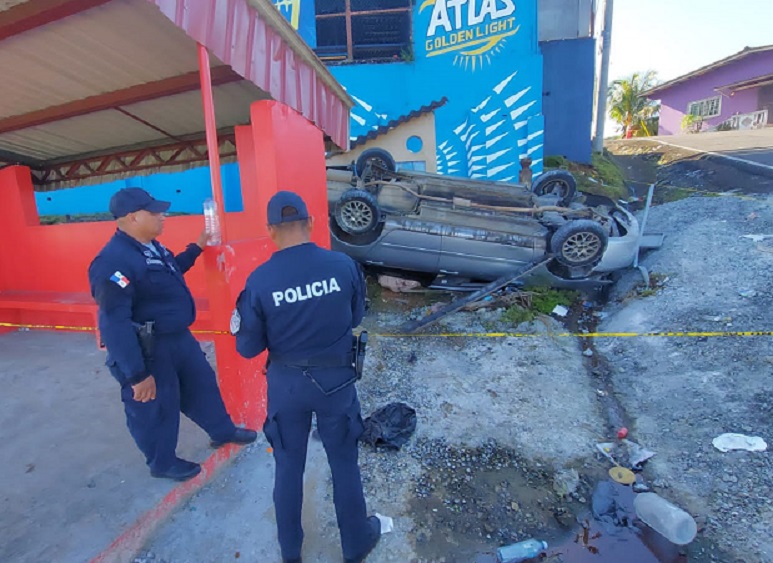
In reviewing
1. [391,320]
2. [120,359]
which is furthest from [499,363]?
[120,359]

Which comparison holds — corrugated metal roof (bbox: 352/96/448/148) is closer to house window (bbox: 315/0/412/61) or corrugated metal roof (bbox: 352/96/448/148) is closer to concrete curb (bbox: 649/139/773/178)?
house window (bbox: 315/0/412/61)

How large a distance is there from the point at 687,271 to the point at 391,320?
4.45 metres

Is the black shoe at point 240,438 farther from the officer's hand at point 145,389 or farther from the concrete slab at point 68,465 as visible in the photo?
the officer's hand at point 145,389

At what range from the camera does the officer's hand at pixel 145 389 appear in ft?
8.01

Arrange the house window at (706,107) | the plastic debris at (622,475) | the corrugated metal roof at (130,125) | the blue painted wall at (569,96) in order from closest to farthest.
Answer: the plastic debris at (622,475) → the corrugated metal roof at (130,125) → the blue painted wall at (569,96) → the house window at (706,107)

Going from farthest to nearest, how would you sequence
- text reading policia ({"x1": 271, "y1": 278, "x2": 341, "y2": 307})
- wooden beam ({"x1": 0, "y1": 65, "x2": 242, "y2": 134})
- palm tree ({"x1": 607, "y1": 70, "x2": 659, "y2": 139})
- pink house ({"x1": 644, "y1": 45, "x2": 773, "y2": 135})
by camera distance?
palm tree ({"x1": 607, "y1": 70, "x2": 659, "y2": 139}) → pink house ({"x1": 644, "y1": 45, "x2": 773, "y2": 135}) → wooden beam ({"x1": 0, "y1": 65, "x2": 242, "y2": 134}) → text reading policia ({"x1": 271, "y1": 278, "x2": 341, "y2": 307})

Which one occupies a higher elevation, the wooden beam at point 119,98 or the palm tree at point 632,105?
the palm tree at point 632,105

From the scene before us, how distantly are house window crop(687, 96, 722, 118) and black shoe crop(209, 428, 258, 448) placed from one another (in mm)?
33804

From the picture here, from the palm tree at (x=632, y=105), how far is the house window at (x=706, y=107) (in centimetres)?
259

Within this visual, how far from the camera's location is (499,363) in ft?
16.6

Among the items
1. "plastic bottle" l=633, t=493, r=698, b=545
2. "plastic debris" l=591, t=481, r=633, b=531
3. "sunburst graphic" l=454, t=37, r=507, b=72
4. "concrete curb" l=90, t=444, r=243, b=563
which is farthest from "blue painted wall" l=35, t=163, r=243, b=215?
"plastic bottle" l=633, t=493, r=698, b=545

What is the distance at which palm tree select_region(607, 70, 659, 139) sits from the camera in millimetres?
29297

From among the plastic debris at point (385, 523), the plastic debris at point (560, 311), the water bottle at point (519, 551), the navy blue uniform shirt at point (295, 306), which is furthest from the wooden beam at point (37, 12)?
the plastic debris at point (560, 311)

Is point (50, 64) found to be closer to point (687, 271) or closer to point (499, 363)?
point (499, 363)
